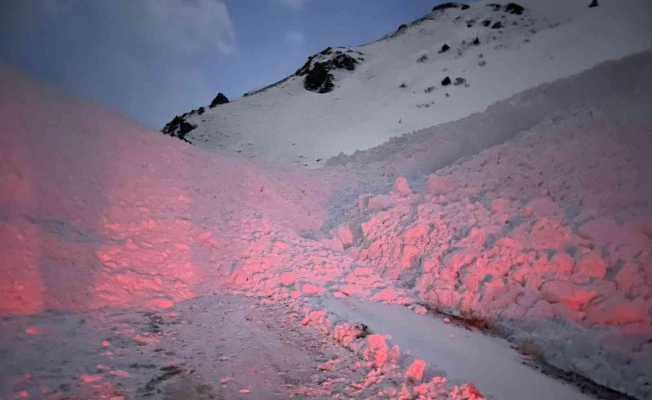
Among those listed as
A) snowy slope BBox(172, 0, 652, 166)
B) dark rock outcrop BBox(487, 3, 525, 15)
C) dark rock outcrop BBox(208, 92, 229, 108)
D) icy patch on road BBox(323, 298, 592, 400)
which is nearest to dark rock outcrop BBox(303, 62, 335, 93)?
snowy slope BBox(172, 0, 652, 166)

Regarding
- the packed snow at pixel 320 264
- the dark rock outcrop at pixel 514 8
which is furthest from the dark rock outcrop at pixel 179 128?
the dark rock outcrop at pixel 514 8

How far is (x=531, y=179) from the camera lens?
20.4 ft

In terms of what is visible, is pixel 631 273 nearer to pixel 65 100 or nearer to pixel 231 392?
pixel 231 392

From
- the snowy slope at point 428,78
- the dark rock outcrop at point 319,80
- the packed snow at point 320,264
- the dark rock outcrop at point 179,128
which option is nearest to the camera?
the packed snow at point 320,264

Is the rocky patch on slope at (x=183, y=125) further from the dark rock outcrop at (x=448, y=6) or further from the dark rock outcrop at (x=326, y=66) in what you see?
the dark rock outcrop at (x=448, y=6)

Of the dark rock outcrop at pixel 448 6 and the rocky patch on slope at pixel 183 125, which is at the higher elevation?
the dark rock outcrop at pixel 448 6

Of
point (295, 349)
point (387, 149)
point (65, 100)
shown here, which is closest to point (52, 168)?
point (65, 100)

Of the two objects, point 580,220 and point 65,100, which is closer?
point 580,220

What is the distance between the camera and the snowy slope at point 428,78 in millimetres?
17406

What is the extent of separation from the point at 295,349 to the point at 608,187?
4894mm

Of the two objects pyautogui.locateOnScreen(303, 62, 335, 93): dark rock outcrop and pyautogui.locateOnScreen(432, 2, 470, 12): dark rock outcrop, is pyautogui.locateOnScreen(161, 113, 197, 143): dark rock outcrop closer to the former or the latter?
pyautogui.locateOnScreen(303, 62, 335, 93): dark rock outcrop

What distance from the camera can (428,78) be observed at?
74.2 feet

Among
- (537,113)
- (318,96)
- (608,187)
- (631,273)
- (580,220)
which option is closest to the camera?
(631,273)

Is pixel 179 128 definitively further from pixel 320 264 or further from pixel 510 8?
pixel 510 8
